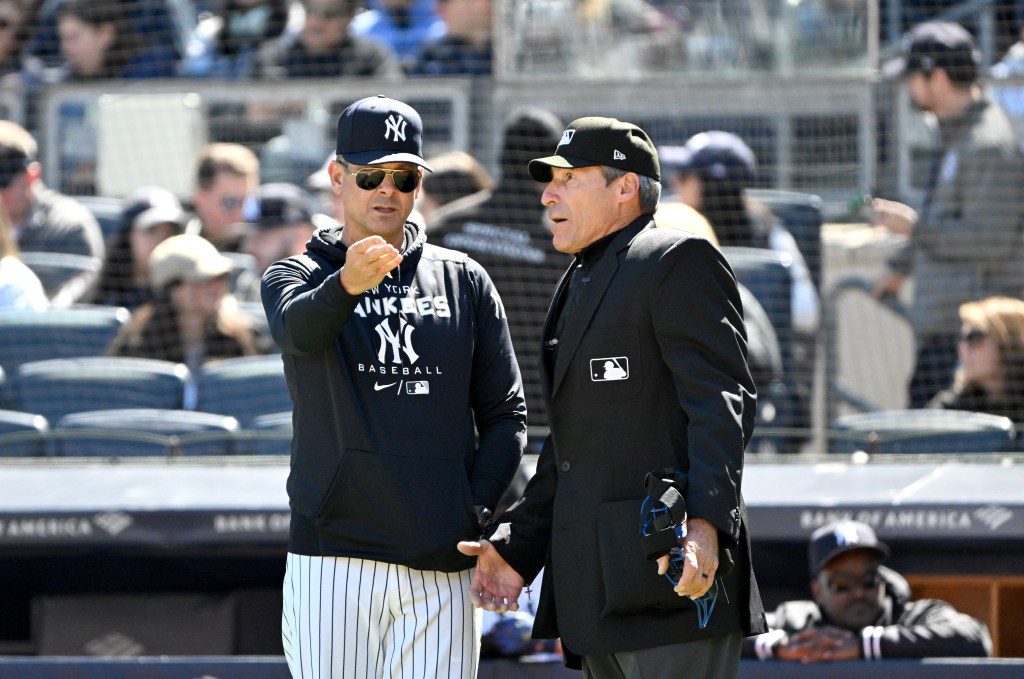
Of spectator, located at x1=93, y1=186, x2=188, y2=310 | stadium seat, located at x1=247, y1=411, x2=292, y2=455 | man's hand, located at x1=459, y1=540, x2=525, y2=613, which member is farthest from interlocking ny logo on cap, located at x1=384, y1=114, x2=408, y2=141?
spectator, located at x1=93, y1=186, x2=188, y2=310

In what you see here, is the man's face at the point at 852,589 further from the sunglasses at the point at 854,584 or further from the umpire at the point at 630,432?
the umpire at the point at 630,432

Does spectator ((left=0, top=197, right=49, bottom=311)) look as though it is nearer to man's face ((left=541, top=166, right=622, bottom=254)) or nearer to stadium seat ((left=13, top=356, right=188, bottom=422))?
stadium seat ((left=13, top=356, right=188, bottom=422))

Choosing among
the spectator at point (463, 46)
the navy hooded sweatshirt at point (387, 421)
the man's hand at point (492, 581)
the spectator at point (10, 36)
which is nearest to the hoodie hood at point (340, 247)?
the navy hooded sweatshirt at point (387, 421)

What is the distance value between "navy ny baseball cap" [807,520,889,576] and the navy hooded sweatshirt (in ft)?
5.03

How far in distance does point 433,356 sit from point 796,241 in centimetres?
373

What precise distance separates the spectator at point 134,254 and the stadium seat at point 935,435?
122 inches

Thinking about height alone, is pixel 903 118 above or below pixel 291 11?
below

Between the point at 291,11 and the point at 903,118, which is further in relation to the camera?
the point at 291,11

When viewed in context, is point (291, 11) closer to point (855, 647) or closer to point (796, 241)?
point (796, 241)

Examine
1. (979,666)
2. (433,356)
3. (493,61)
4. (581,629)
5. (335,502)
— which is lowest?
(979,666)

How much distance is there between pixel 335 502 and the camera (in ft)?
9.73

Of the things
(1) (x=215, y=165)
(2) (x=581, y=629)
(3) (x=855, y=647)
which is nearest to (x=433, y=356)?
(2) (x=581, y=629)

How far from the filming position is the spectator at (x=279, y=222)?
6570 millimetres

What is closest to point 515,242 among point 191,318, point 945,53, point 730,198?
point 730,198
